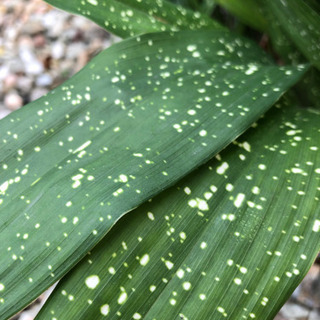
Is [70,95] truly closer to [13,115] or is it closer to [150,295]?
[13,115]

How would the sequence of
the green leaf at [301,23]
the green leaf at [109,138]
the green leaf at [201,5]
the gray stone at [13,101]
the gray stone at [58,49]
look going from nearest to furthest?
the green leaf at [109,138], the green leaf at [301,23], the green leaf at [201,5], the gray stone at [13,101], the gray stone at [58,49]

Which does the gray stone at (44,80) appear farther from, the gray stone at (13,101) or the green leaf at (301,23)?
the green leaf at (301,23)

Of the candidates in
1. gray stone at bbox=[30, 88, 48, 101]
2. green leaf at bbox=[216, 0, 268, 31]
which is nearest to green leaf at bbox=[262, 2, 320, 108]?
green leaf at bbox=[216, 0, 268, 31]

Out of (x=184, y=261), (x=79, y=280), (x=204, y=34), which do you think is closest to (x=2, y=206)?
(x=79, y=280)

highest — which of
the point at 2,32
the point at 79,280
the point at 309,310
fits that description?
the point at 79,280

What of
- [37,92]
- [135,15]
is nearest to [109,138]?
[135,15]

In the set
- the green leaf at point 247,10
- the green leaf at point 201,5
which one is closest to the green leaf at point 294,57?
the green leaf at point 247,10
